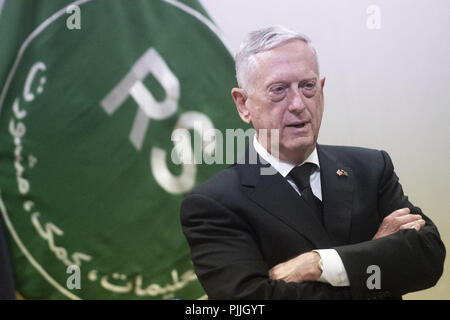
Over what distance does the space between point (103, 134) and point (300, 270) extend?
3.65 feet

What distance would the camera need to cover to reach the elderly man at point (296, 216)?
171 centimetres

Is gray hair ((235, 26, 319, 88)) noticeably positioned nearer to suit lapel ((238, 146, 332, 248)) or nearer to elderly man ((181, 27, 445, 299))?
elderly man ((181, 27, 445, 299))

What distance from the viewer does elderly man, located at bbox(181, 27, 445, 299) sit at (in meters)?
1.71

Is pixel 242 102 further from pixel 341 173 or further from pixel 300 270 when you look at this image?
pixel 300 270

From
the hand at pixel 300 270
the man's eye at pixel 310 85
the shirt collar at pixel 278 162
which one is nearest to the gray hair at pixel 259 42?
the man's eye at pixel 310 85

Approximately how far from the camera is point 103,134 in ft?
7.47

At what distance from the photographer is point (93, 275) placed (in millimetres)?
2260

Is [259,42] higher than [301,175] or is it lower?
higher

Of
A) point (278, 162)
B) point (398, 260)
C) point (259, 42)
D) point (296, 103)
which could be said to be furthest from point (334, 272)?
point (259, 42)

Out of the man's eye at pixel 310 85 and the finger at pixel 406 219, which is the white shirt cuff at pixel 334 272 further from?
the man's eye at pixel 310 85

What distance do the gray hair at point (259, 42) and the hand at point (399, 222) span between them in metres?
0.69

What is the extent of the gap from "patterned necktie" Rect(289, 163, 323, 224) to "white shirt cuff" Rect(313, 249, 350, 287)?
0.20m

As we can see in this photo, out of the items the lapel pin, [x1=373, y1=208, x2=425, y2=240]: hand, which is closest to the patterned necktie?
the lapel pin

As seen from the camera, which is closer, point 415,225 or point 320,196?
point 415,225
